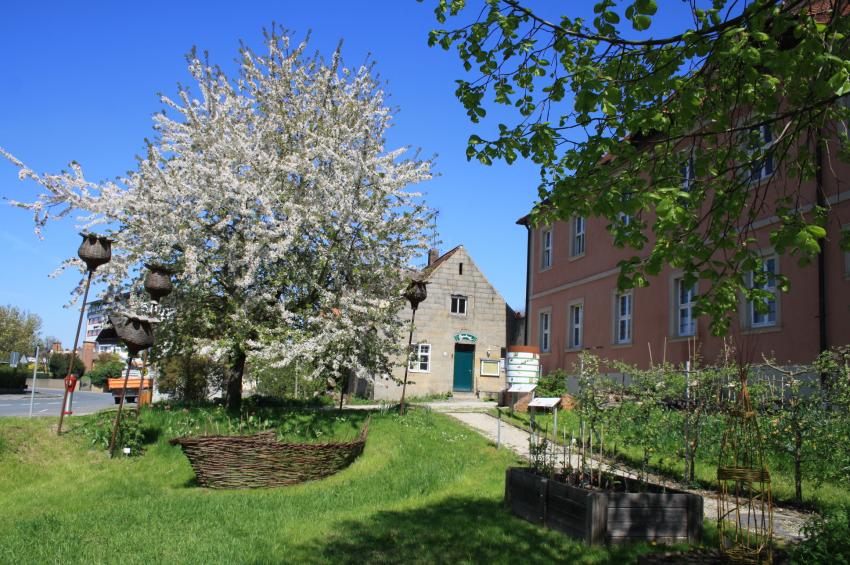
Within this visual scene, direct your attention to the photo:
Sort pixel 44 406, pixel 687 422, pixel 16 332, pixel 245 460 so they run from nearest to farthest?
pixel 687 422, pixel 245 460, pixel 44 406, pixel 16 332

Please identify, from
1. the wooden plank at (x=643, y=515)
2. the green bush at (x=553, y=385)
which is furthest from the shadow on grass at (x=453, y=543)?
the green bush at (x=553, y=385)

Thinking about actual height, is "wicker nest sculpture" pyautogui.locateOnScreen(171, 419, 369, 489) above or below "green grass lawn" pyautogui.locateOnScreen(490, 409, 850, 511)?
below

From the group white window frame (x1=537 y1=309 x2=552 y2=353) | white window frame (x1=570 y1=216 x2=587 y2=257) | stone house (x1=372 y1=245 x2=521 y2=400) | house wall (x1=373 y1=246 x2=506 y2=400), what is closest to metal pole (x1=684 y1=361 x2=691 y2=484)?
white window frame (x1=570 y1=216 x2=587 y2=257)

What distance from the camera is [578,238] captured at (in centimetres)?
2161

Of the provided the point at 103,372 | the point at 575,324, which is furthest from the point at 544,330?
the point at 103,372

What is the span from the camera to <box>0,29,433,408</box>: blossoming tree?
14305mm

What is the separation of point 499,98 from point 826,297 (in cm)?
906

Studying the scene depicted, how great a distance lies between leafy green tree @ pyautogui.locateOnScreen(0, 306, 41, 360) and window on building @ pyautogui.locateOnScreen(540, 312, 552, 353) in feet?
176

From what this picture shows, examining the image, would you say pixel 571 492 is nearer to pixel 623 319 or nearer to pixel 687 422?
pixel 687 422

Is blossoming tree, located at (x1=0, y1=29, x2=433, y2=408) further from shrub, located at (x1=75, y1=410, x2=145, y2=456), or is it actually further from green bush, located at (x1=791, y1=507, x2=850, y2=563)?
green bush, located at (x1=791, y1=507, x2=850, y2=563)

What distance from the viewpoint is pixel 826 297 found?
12.2m

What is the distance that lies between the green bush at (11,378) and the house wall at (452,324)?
26002mm

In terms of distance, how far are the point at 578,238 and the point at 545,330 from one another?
12.1 ft

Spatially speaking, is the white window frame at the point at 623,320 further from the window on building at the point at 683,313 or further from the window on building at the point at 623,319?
the window on building at the point at 683,313
